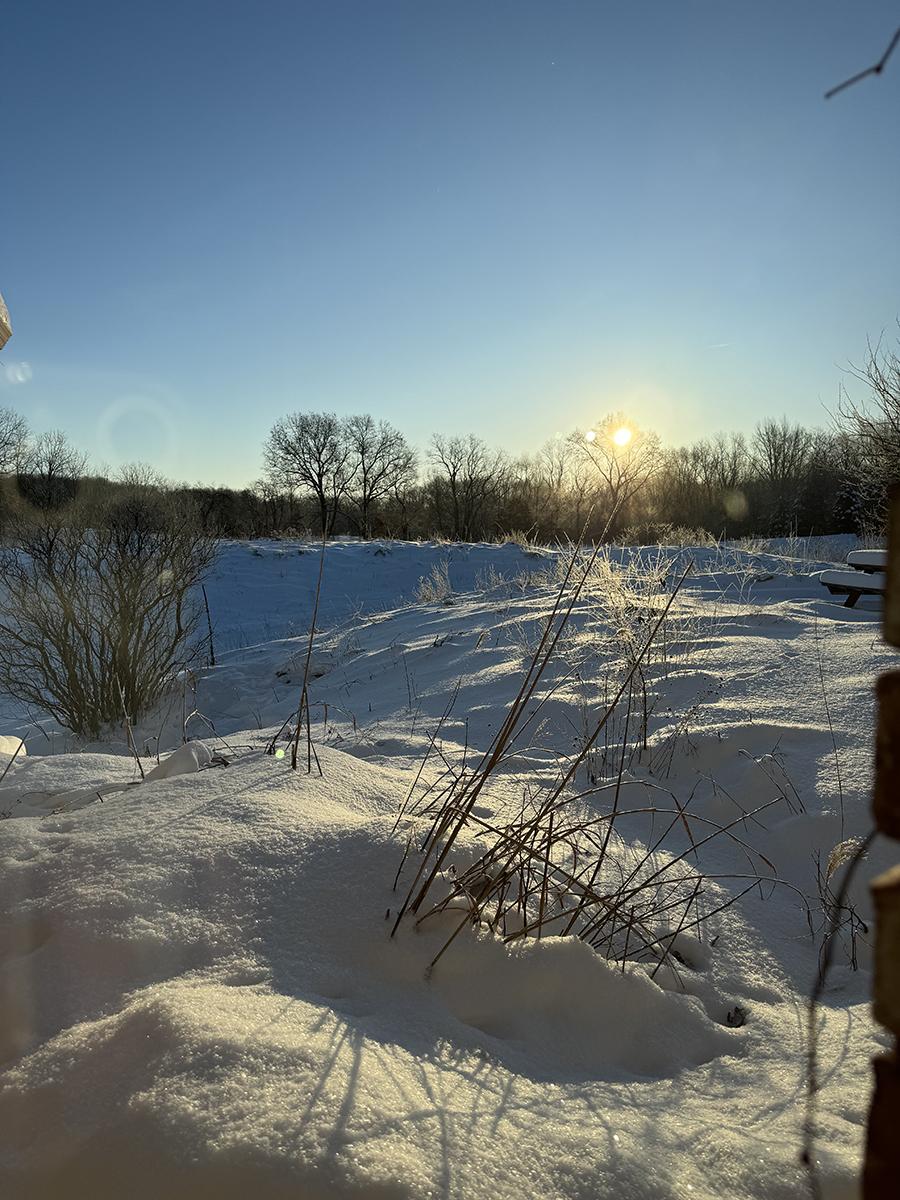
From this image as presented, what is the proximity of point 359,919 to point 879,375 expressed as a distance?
494 inches

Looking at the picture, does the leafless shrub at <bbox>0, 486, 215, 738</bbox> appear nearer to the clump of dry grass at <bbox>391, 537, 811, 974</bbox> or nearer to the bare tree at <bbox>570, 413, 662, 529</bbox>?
the clump of dry grass at <bbox>391, 537, 811, 974</bbox>

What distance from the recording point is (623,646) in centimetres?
440

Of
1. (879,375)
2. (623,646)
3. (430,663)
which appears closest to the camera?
(623,646)

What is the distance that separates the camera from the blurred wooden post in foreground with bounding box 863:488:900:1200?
396mm

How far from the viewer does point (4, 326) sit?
2.27 metres

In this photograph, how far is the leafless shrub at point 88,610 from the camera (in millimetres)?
6387

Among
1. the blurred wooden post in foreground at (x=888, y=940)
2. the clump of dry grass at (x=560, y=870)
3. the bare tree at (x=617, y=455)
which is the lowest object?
the clump of dry grass at (x=560, y=870)

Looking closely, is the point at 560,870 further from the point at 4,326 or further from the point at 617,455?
the point at 4,326

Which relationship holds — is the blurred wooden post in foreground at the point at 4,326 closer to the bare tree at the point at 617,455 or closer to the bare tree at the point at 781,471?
the bare tree at the point at 617,455

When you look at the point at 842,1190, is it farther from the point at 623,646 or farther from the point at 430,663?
the point at 430,663

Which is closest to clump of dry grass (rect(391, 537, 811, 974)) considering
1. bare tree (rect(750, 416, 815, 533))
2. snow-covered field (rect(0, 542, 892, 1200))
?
snow-covered field (rect(0, 542, 892, 1200))

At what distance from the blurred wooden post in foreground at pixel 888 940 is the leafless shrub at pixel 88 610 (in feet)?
22.6

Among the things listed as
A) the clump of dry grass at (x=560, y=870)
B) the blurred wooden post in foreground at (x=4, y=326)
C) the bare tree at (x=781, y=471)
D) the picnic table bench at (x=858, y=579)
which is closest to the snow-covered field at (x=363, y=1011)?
the clump of dry grass at (x=560, y=870)

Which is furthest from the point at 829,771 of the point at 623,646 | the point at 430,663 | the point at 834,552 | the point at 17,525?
the point at 834,552
